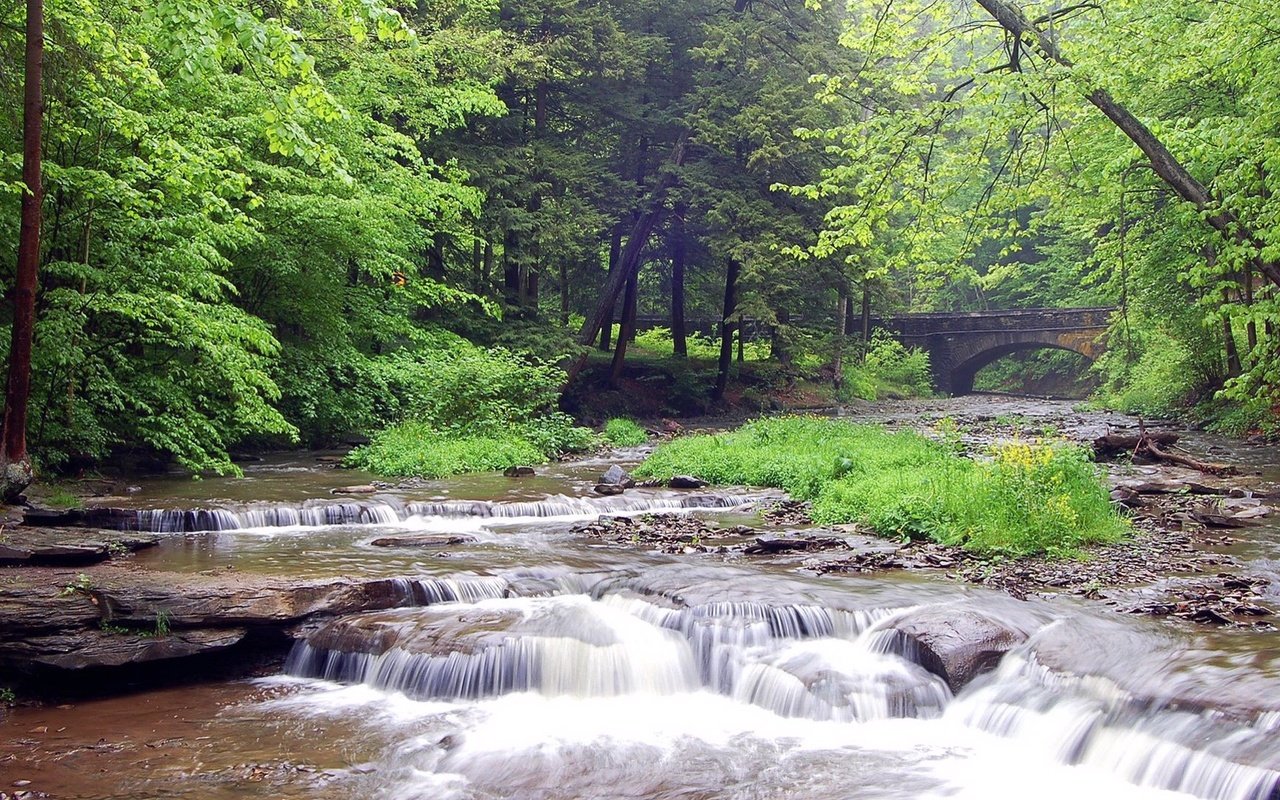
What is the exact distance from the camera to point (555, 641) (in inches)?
323

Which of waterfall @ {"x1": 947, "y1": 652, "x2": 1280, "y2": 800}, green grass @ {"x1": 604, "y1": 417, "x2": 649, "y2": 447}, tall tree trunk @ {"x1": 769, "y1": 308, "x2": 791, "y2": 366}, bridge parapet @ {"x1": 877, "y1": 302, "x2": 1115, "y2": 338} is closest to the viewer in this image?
waterfall @ {"x1": 947, "y1": 652, "x2": 1280, "y2": 800}

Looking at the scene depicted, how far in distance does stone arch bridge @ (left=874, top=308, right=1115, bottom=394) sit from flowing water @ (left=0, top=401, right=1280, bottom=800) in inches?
1450

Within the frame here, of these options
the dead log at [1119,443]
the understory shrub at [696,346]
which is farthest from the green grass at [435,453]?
the understory shrub at [696,346]

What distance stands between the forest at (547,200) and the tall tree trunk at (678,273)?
13.0 inches

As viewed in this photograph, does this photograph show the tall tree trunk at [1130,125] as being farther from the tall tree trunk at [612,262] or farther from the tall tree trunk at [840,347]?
the tall tree trunk at [612,262]

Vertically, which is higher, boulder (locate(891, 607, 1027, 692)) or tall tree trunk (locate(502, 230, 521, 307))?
tall tree trunk (locate(502, 230, 521, 307))

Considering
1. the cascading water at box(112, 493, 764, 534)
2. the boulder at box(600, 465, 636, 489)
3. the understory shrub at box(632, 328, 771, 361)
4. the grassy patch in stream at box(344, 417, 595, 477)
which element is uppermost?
the understory shrub at box(632, 328, 771, 361)

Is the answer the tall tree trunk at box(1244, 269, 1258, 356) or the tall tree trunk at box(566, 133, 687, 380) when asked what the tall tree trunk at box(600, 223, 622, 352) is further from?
the tall tree trunk at box(1244, 269, 1258, 356)

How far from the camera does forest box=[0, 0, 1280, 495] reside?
38.6 feet

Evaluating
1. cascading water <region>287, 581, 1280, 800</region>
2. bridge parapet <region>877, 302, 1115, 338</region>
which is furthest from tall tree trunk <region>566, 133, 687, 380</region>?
bridge parapet <region>877, 302, 1115, 338</region>

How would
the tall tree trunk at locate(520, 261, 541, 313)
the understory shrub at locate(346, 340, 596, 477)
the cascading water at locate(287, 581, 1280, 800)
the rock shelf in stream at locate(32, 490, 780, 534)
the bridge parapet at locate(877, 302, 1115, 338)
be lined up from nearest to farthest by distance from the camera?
1. the cascading water at locate(287, 581, 1280, 800)
2. the rock shelf in stream at locate(32, 490, 780, 534)
3. the understory shrub at locate(346, 340, 596, 477)
4. the tall tree trunk at locate(520, 261, 541, 313)
5. the bridge parapet at locate(877, 302, 1115, 338)

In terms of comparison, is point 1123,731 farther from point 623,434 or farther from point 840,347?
point 840,347

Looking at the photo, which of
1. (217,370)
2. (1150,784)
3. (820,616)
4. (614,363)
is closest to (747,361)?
(614,363)

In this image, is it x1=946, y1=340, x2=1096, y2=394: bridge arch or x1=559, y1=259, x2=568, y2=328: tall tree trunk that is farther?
x1=946, y1=340, x2=1096, y2=394: bridge arch
